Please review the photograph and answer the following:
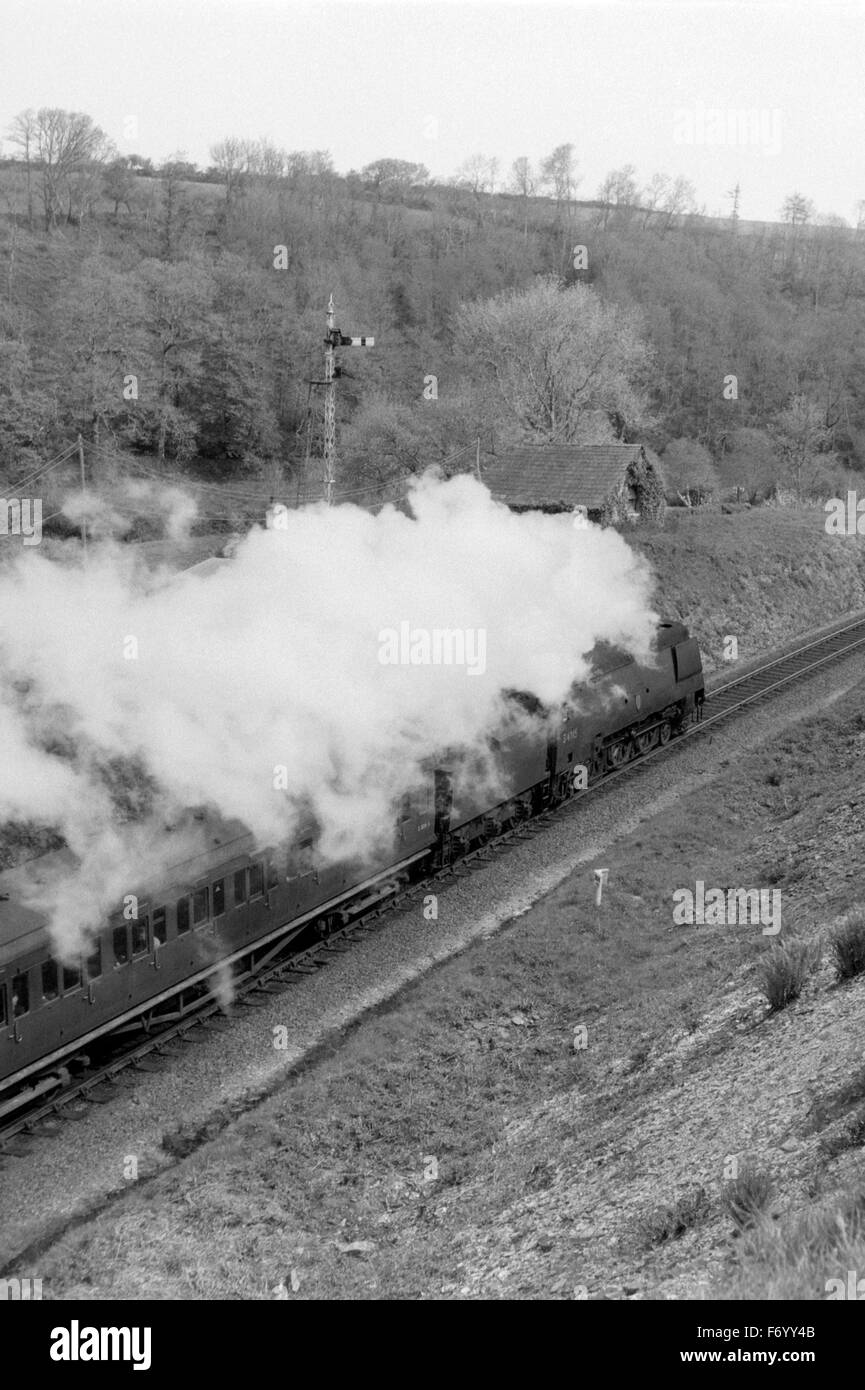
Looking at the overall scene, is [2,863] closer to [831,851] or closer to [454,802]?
[454,802]

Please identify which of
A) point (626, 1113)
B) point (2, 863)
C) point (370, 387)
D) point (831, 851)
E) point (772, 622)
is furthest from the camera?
Result: point (370, 387)

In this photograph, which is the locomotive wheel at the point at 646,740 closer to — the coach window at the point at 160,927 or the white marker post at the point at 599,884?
the white marker post at the point at 599,884

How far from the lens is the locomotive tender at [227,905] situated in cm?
1436

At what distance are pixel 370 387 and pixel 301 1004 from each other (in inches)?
2290

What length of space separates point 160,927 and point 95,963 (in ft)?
3.83

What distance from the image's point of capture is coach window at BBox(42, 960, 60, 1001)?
47.0ft

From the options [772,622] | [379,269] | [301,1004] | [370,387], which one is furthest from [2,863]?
[379,269]

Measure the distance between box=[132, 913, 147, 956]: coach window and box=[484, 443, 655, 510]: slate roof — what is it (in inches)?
1110

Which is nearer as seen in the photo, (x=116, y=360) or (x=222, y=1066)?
(x=222, y=1066)

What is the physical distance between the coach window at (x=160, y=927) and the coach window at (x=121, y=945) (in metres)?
0.50

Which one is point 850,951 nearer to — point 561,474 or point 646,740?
point 646,740

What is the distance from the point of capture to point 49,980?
569 inches

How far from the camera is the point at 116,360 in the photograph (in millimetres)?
53281

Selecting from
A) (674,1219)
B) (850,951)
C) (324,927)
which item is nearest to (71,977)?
(324,927)
